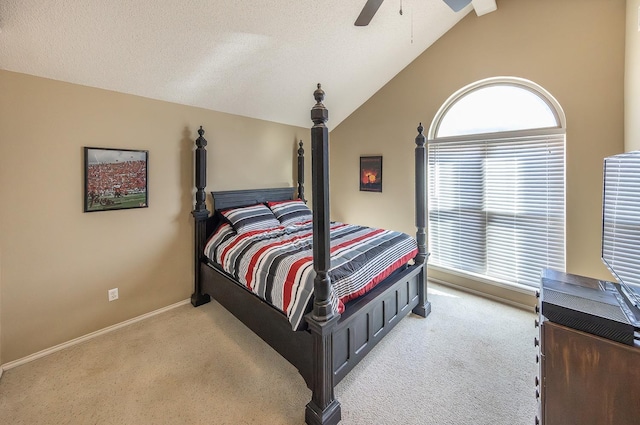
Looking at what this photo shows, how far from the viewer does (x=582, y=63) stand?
2527mm

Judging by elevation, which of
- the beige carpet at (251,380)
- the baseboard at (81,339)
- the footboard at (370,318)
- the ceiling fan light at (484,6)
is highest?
the ceiling fan light at (484,6)

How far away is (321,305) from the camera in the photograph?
161 cm

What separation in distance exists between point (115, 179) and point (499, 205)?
412 cm

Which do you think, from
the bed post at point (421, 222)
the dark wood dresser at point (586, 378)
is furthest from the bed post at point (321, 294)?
the bed post at point (421, 222)

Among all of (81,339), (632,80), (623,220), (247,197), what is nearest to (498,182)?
(632,80)

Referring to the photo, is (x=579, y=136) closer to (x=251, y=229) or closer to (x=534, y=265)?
(x=534, y=265)

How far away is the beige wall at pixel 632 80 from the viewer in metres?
2.03

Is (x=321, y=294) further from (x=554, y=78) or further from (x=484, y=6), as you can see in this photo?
(x=484, y=6)

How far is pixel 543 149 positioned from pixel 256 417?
3572mm

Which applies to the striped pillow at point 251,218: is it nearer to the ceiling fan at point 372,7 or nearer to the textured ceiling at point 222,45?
the textured ceiling at point 222,45

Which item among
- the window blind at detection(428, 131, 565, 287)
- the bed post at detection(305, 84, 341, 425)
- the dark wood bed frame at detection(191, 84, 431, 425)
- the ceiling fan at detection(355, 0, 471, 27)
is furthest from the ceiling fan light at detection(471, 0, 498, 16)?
A: the bed post at detection(305, 84, 341, 425)

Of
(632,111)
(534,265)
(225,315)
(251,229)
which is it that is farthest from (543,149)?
(225,315)

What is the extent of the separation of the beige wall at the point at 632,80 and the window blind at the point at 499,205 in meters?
0.50

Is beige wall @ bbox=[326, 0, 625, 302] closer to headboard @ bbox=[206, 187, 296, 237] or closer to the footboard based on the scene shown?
the footboard
